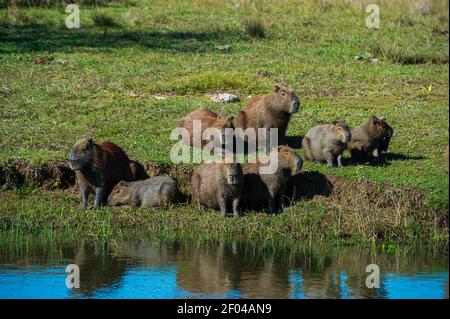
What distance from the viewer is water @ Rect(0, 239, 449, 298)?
30.9 ft

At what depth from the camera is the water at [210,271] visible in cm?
942

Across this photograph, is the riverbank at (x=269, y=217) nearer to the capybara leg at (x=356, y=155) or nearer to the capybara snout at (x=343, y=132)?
the capybara snout at (x=343, y=132)

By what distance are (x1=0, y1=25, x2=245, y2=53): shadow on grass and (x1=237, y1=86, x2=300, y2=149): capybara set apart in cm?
516

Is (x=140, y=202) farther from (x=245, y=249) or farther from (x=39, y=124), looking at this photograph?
(x=39, y=124)

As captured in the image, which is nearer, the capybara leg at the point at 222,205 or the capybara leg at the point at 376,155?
the capybara leg at the point at 222,205

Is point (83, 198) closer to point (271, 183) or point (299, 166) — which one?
point (271, 183)

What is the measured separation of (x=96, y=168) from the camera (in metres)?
11.9

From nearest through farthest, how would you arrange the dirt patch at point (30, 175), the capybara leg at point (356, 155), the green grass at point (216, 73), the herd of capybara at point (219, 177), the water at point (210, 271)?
the water at point (210, 271) < the herd of capybara at point (219, 177) < the dirt patch at point (30, 175) < the capybara leg at point (356, 155) < the green grass at point (216, 73)

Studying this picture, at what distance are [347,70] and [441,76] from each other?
1.48 m

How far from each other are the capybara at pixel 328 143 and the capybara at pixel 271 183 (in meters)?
0.65

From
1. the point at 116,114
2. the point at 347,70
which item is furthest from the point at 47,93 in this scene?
the point at 347,70

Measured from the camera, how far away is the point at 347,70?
56.5ft

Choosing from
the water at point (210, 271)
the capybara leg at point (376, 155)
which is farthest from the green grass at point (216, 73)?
the water at point (210, 271)

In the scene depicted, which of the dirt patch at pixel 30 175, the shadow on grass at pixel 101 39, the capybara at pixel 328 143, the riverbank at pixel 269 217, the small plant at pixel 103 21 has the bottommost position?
the riverbank at pixel 269 217
